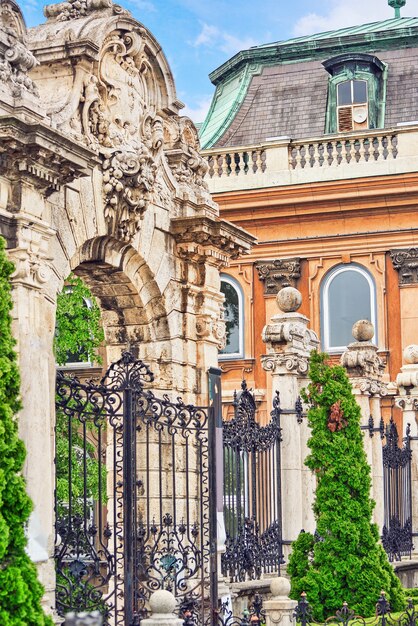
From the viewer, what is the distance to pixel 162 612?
9391mm

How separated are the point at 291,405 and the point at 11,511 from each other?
7.24m

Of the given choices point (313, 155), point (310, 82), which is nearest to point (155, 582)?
point (313, 155)

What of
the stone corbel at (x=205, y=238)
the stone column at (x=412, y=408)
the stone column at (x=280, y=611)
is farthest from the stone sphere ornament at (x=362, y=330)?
the stone column at (x=280, y=611)

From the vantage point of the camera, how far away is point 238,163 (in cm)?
2817

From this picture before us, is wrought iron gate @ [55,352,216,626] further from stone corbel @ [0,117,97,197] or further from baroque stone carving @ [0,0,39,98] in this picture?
baroque stone carving @ [0,0,39,98]

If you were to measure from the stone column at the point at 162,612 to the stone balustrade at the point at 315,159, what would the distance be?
18.2 meters

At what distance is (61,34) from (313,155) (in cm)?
1571

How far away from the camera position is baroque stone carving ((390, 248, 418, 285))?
86.8 ft

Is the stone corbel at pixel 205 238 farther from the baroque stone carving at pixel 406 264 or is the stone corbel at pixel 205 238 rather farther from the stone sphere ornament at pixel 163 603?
the baroque stone carving at pixel 406 264

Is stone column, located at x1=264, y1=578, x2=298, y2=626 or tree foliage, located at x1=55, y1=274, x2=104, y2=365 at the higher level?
tree foliage, located at x1=55, y1=274, x2=104, y2=365

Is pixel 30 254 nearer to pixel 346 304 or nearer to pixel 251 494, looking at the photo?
pixel 251 494

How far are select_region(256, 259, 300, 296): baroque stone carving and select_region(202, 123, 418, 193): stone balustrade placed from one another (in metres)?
1.55

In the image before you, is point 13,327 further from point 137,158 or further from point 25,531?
point 137,158

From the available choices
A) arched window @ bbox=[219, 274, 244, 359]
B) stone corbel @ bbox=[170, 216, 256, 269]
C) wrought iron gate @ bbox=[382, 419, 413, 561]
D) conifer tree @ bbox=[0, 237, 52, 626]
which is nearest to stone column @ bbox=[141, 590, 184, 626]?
conifer tree @ bbox=[0, 237, 52, 626]
